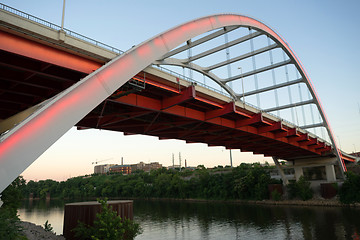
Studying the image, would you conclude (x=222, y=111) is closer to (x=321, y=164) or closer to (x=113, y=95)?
(x=113, y=95)

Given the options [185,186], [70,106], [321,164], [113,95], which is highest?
[113,95]

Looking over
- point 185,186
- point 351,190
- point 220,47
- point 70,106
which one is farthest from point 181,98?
point 185,186

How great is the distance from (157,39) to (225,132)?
15.9 metres

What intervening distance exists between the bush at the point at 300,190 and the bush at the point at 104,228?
118 feet

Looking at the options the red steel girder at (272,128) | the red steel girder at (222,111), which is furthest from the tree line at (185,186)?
the red steel girder at (272,128)

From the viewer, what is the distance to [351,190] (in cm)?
3934

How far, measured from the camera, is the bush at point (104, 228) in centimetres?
1471

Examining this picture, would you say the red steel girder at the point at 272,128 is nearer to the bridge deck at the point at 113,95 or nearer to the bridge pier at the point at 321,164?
the bridge deck at the point at 113,95

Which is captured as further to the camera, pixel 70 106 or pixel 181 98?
pixel 181 98

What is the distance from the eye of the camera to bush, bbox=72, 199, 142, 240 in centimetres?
1471

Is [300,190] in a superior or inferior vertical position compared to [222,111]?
inferior

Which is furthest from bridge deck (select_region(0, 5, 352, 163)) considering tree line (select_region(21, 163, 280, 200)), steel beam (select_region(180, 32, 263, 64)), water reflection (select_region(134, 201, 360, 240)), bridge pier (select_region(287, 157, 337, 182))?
bridge pier (select_region(287, 157, 337, 182))

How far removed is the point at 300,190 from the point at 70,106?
44.5 m

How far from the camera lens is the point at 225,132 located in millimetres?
25953
